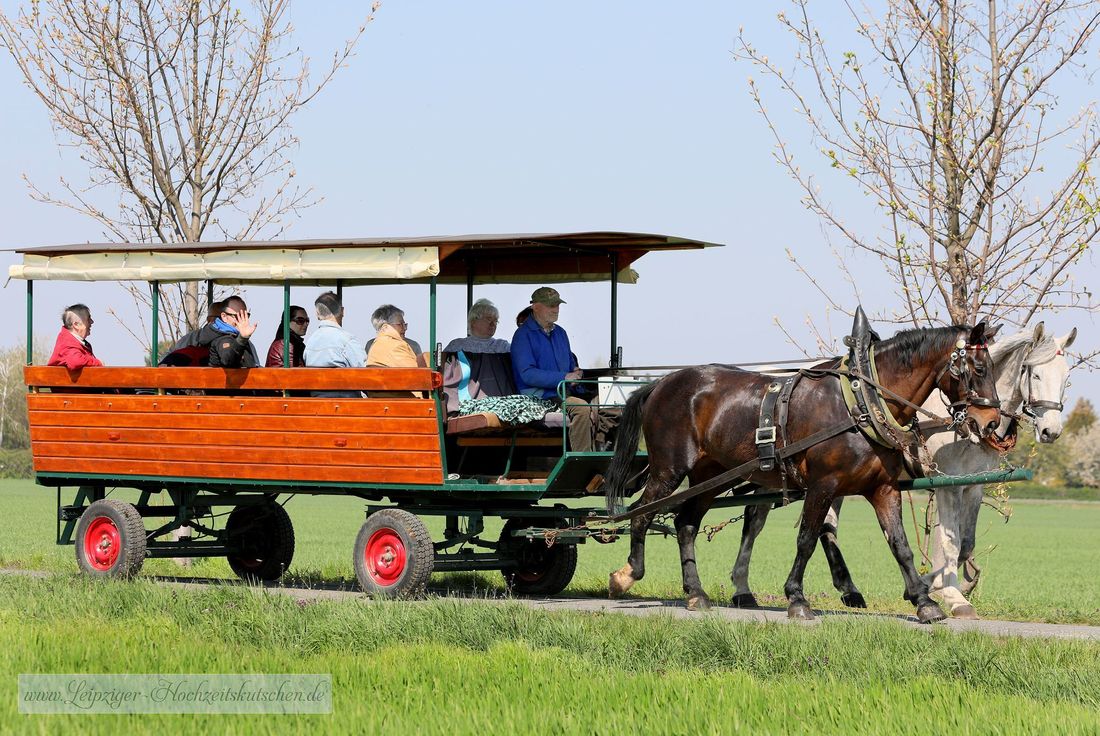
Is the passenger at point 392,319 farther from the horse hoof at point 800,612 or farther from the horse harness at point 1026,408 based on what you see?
the horse harness at point 1026,408

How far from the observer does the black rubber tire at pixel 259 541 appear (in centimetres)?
1392

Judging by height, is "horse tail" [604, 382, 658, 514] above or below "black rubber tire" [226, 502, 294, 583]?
above

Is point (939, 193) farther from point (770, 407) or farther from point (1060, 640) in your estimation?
point (1060, 640)

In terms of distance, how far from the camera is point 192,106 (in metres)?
16.5

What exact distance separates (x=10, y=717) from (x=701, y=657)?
11.9 ft

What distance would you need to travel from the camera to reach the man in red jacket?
1293cm

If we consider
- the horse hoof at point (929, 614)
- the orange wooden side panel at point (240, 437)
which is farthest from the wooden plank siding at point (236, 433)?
the horse hoof at point (929, 614)

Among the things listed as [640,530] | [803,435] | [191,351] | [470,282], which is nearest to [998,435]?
[803,435]

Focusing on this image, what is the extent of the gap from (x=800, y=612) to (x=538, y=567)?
3.33 meters

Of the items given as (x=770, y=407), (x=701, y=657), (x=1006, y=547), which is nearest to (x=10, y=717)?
(x=701, y=657)

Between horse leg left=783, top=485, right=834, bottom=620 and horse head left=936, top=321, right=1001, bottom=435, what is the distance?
101 cm

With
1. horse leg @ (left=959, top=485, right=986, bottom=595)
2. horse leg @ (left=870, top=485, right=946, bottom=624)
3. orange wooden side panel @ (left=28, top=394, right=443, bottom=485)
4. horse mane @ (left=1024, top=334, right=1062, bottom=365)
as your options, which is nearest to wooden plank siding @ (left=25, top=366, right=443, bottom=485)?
orange wooden side panel @ (left=28, top=394, right=443, bottom=485)

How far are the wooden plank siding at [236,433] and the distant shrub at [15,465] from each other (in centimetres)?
5177

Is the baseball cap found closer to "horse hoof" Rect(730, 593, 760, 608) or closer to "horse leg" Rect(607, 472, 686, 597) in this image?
"horse leg" Rect(607, 472, 686, 597)
